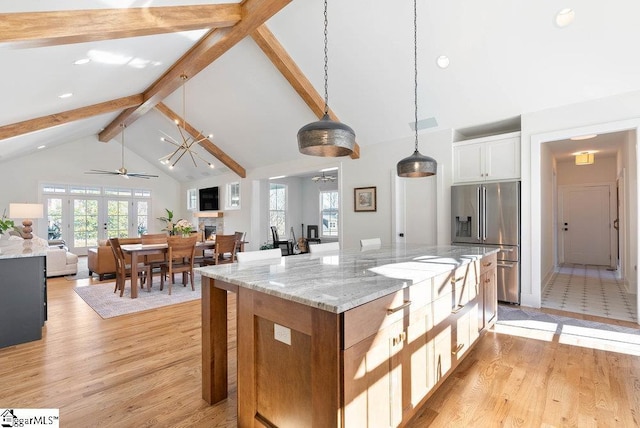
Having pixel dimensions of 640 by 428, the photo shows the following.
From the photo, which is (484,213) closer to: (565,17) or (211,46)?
(565,17)

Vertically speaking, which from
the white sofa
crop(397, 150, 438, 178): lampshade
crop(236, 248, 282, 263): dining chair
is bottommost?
the white sofa

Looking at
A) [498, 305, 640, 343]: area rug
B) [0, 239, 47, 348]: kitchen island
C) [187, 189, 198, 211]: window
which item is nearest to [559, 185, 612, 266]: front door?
[498, 305, 640, 343]: area rug

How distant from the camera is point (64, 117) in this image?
552 cm

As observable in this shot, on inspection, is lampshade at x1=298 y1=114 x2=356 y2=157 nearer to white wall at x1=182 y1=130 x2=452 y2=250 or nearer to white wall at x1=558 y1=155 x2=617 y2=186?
white wall at x1=182 y1=130 x2=452 y2=250

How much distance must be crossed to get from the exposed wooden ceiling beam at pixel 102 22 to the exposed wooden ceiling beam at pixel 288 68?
0.66m

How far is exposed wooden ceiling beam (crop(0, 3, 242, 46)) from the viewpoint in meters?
2.36

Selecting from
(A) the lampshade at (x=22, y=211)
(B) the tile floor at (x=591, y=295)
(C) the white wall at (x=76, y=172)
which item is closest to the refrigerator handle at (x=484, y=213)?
(B) the tile floor at (x=591, y=295)

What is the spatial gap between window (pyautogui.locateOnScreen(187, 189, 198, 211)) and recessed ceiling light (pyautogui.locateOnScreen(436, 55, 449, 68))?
9139 mm

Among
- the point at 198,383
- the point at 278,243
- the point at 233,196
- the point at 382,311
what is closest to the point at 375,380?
the point at 382,311

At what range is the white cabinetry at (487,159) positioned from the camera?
4.20 m

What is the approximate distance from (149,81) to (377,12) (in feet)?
14.2

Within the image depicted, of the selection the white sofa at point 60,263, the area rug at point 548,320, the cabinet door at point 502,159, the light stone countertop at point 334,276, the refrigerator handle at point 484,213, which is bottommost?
the area rug at point 548,320

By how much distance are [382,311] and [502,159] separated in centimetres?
383

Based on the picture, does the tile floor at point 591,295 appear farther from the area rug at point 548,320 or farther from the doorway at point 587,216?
the area rug at point 548,320
